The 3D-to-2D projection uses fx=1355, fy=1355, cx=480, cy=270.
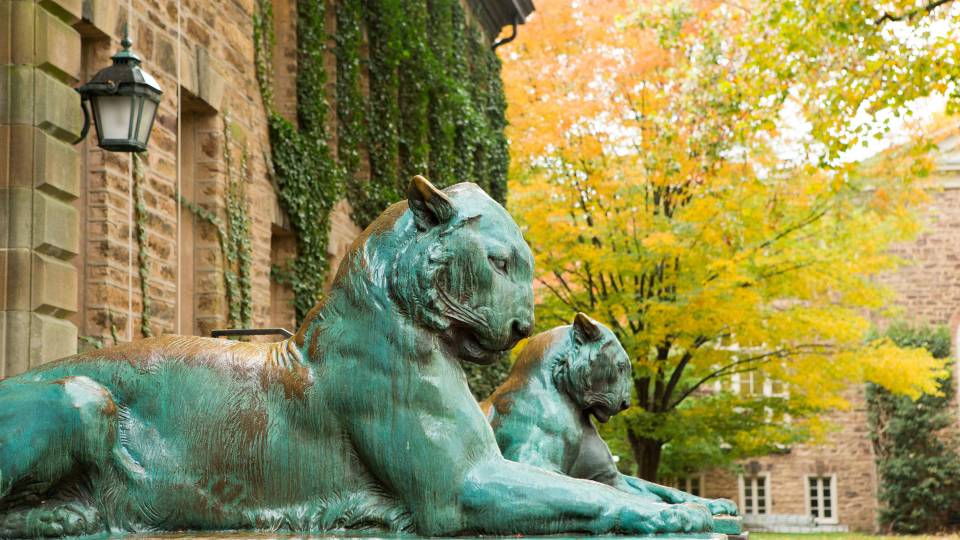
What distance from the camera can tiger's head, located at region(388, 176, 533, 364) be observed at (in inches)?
111

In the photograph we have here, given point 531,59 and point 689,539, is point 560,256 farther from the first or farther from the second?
point 689,539

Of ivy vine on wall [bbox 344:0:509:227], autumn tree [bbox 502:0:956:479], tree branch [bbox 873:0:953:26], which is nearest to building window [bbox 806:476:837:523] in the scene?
autumn tree [bbox 502:0:956:479]

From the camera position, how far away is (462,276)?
2836 millimetres

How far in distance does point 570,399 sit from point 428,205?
156 centimetres

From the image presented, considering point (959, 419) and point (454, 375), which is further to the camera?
point (959, 419)

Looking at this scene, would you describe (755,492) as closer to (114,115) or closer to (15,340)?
(114,115)

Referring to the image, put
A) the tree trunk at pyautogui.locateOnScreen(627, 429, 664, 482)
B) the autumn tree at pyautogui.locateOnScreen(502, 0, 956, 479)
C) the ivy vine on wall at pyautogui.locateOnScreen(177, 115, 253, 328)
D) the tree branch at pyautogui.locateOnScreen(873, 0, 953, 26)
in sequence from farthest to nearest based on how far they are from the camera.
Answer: the tree trunk at pyautogui.locateOnScreen(627, 429, 664, 482) < the autumn tree at pyautogui.locateOnScreen(502, 0, 956, 479) < the tree branch at pyautogui.locateOnScreen(873, 0, 953, 26) < the ivy vine on wall at pyautogui.locateOnScreen(177, 115, 253, 328)

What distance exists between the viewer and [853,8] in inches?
630

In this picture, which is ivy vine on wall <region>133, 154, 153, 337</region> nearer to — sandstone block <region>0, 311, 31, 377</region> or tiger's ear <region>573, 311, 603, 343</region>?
sandstone block <region>0, 311, 31, 377</region>

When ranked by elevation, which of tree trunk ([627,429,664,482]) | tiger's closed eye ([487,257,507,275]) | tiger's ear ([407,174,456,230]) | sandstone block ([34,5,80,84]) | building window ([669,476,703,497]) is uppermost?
sandstone block ([34,5,80,84])

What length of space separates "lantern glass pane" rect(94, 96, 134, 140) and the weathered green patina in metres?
5.46

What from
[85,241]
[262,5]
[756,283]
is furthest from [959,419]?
[85,241]

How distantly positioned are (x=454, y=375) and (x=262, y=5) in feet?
38.0

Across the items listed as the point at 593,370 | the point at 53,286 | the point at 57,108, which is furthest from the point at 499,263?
the point at 57,108
